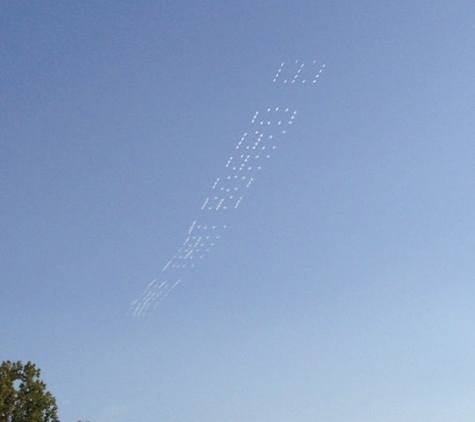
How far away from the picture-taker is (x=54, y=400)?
78500 millimetres

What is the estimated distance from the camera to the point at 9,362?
77625 mm

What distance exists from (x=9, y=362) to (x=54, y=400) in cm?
565

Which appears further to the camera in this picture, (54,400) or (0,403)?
(54,400)

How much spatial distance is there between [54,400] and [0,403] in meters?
6.39

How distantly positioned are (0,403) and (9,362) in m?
5.15

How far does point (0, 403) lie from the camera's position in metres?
73.4
